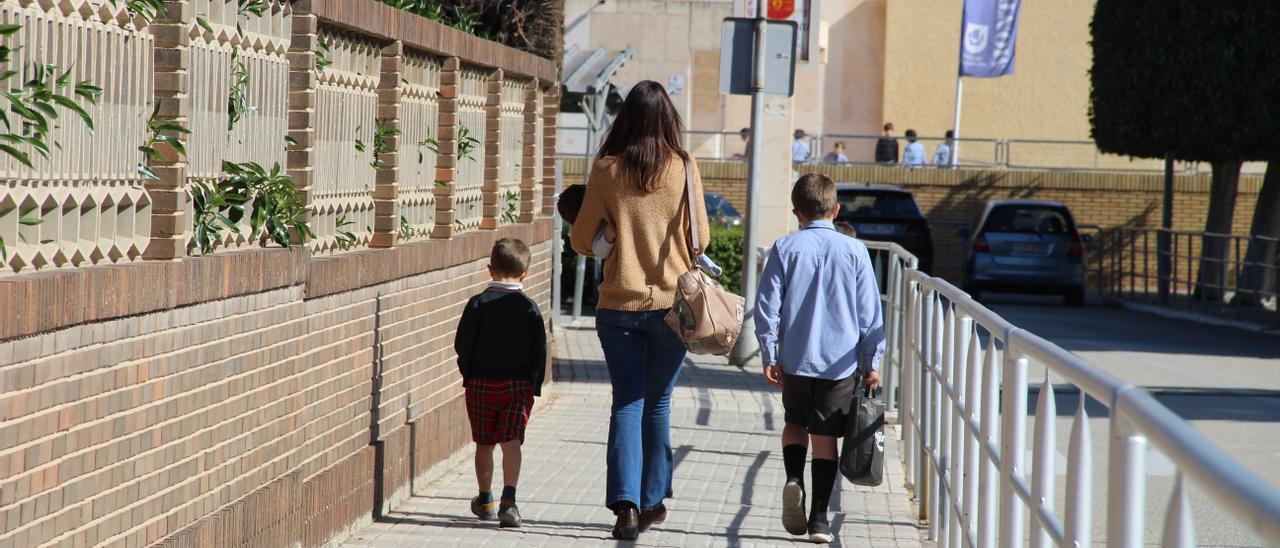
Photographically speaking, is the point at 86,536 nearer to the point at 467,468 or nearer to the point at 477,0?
the point at 467,468

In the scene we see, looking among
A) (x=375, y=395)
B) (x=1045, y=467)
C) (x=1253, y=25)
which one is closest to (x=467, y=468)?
(x=375, y=395)

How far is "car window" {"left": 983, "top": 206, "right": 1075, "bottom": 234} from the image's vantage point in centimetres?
2447

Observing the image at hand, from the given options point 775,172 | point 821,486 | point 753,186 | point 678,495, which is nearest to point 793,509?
point 821,486

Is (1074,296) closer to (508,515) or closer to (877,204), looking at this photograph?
(877,204)

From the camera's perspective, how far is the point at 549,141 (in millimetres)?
12367

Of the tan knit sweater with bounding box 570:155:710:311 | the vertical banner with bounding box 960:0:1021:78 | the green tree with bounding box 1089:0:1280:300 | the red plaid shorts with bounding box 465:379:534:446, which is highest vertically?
the vertical banner with bounding box 960:0:1021:78

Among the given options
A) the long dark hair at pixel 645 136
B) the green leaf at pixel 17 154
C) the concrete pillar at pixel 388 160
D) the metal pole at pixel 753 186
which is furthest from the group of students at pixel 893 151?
the green leaf at pixel 17 154

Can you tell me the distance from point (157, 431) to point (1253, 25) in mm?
20079

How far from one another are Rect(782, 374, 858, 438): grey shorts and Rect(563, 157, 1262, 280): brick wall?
24.3 metres

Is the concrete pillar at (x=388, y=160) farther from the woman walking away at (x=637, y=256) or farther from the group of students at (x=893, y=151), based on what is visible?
the group of students at (x=893, y=151)

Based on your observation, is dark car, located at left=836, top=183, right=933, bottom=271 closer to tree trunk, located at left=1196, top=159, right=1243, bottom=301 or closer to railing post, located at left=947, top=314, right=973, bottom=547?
tree trunk, located at left=1196, top=159, right=1243, bottom=301

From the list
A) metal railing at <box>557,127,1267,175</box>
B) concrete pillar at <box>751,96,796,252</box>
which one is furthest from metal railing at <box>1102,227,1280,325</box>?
metal railing at <box>557,127,1267,175</box>

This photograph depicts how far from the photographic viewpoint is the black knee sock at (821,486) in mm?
6742

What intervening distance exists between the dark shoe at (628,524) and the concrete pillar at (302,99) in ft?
5.43
